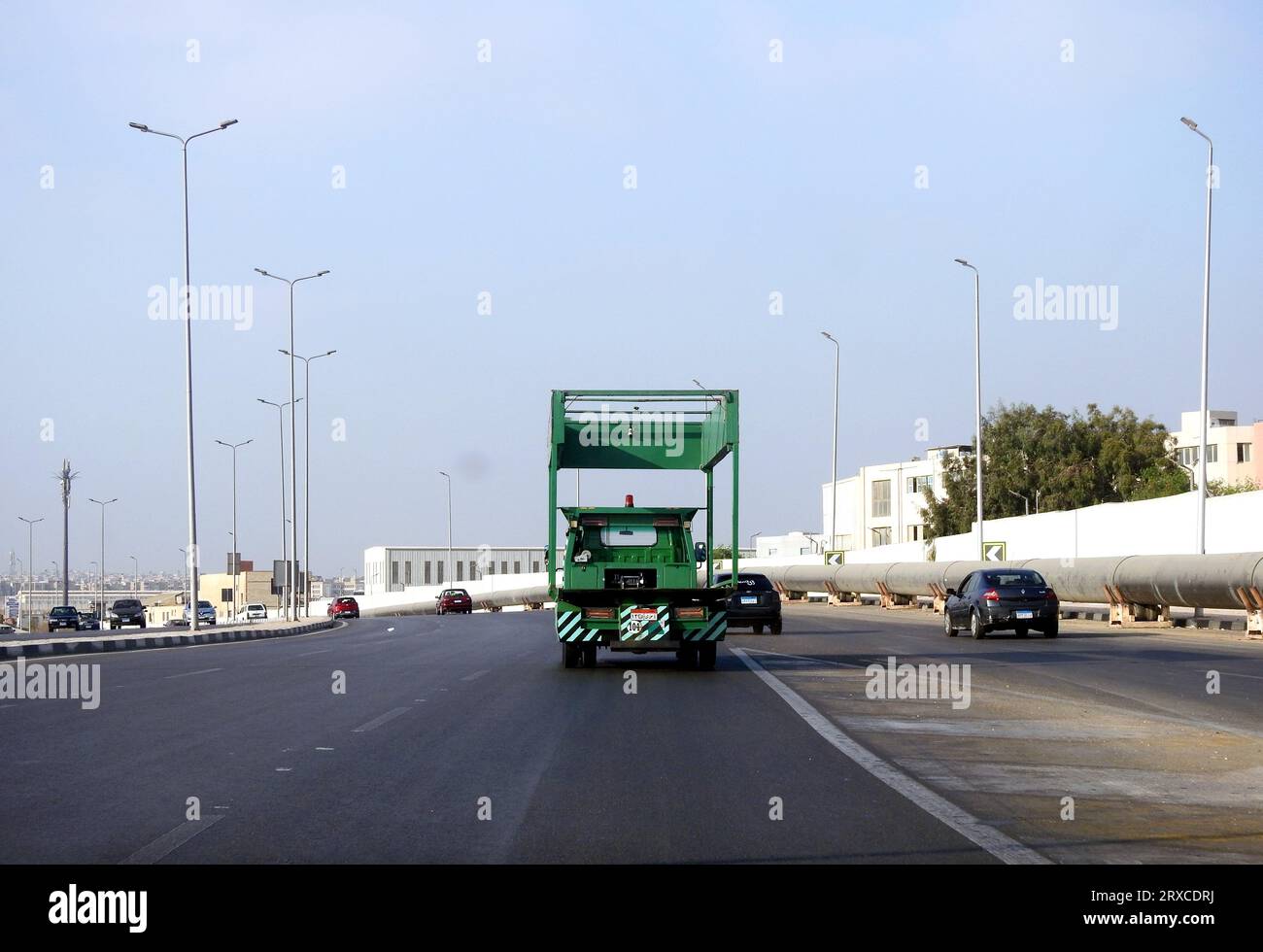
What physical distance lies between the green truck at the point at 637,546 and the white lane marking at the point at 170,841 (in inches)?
547

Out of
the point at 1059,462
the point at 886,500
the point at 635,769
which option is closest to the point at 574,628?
the point at 635,769

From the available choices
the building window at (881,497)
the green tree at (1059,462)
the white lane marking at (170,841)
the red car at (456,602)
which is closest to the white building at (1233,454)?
the green tree at (1059,462)

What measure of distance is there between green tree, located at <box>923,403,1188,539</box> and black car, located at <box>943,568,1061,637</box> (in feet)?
198

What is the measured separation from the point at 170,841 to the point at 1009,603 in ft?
91.2

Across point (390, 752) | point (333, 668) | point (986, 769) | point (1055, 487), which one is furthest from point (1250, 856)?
point (1055, 487)

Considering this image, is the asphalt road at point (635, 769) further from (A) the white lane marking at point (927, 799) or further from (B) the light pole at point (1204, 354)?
(B) the light pole at point (1204, 354)

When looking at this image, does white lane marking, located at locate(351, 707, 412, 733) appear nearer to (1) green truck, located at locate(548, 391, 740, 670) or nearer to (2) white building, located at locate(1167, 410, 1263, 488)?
(1) green truck, located at locate(548, 391, 740, 670)

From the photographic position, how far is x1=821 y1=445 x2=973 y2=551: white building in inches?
5069

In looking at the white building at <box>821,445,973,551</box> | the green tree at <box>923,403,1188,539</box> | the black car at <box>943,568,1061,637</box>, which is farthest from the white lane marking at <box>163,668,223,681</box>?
the white building at <box>821,445,973,551</box>

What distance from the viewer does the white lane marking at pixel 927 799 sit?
7.90 metres

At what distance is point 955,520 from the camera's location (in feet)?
333

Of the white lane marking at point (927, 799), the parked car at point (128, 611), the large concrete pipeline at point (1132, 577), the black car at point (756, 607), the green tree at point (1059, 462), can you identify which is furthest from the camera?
the green tree at point (1059, 462)
